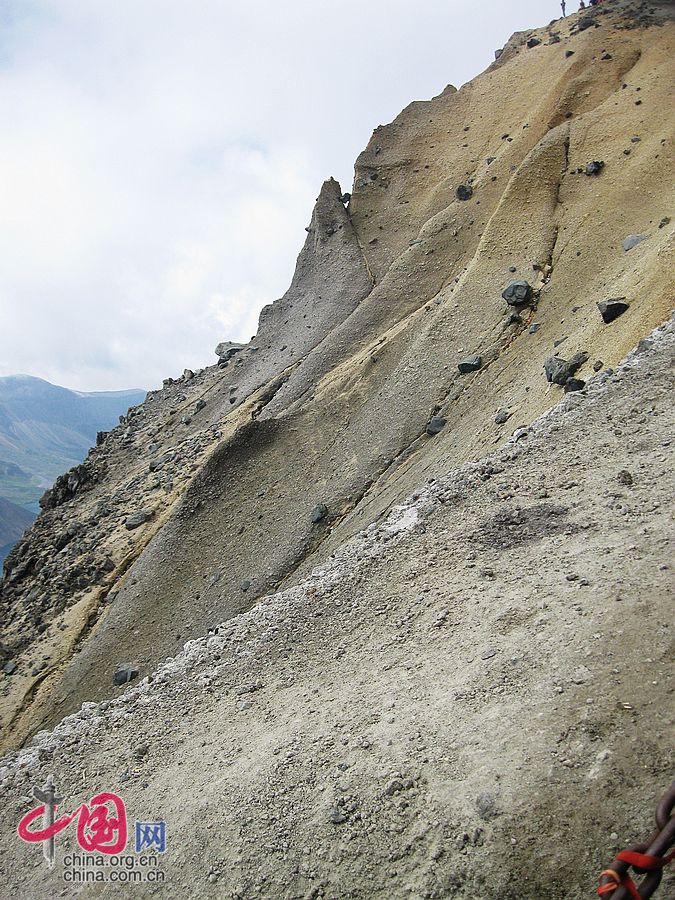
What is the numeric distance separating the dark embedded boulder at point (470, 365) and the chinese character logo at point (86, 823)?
12539mm

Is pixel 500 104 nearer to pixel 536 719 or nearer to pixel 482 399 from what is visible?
pixel 482 399

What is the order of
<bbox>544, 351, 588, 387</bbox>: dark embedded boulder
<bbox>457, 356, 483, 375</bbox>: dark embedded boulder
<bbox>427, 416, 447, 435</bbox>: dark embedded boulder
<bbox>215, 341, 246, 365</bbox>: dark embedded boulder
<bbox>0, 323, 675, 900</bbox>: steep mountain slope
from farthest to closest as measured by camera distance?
<bbox>215, 341, 246, 365</bbox>: dark embedded boulder < <bbox>457, 356, 483, 375</bbox>: dark embedded boulder < <bbox>427, 416, 447, 435</bbox>: dark embedded boulder < <bbox>544, 351, 588, 387</bbox>: dark embedded boulder < <bbox>0, 323, 675, 900</bbox>: steep mountain slope

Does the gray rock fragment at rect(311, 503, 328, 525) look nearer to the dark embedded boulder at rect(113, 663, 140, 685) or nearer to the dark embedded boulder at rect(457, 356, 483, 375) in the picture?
the dark embedded boulder at rect(457, 356, 483, 375)

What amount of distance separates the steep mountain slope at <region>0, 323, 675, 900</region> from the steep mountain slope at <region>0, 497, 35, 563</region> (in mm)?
128058

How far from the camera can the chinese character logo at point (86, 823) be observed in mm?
6982

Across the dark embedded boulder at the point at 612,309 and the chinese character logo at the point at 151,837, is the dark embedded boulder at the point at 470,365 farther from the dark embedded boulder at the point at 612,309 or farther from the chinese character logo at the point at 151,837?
the chinese character logo at the point at 151,837

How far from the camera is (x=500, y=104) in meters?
26.0

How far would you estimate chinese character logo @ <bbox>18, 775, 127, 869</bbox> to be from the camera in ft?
22.9

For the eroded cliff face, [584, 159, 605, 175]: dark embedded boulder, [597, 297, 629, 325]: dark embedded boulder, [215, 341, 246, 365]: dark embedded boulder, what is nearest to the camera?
[597, 297, 629, 325]: dark embedded boulder

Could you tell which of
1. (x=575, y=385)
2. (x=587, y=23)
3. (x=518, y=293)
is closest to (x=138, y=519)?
(x=518, y=293)

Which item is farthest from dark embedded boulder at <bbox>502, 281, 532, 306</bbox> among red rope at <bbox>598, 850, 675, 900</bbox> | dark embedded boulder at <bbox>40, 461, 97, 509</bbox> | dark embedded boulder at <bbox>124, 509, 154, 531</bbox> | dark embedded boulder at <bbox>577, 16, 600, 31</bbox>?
dark embedded boulder at <bbox>40, 461, 97, 509</bbox>

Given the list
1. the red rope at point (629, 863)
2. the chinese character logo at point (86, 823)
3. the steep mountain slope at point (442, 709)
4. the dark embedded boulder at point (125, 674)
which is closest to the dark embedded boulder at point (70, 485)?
the dark embedded boulder at point (125, 674)

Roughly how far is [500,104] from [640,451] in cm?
2251

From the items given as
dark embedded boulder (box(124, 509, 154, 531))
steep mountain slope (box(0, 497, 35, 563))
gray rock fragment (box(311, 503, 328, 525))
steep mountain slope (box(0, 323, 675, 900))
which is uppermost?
steep mountain slope (box(0, 497, 35, 563))
